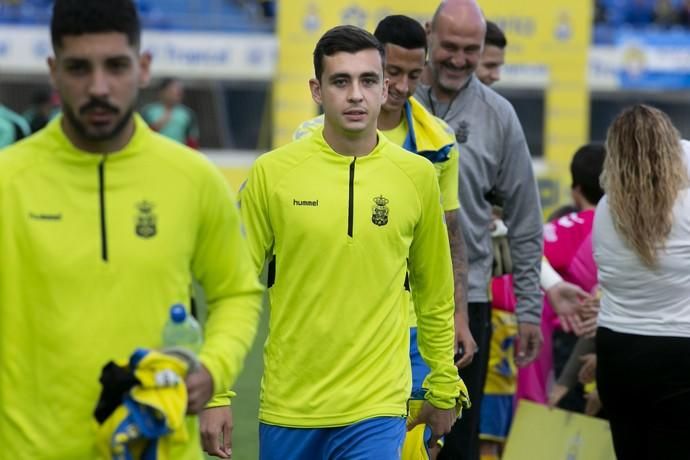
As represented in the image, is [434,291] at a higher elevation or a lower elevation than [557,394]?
higher

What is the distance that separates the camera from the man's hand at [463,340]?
6781 mm

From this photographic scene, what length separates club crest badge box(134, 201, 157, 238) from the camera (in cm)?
407

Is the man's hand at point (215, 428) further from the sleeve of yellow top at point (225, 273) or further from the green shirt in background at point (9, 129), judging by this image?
the green shirt in background at point (9, 129)

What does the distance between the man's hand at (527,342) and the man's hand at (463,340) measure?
2.60 ft

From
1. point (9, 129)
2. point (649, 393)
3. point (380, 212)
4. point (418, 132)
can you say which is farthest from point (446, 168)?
point (9, 129)

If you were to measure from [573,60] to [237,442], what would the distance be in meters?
19.7

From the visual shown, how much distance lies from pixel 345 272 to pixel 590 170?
323cm

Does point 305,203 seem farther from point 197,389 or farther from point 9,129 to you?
point 9,129

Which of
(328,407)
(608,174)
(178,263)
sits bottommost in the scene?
(328,407)

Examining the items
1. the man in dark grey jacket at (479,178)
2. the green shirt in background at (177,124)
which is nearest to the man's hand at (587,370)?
the man in dark grey jacket at (479,178)

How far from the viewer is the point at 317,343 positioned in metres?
5.64

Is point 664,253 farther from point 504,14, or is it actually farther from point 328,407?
point 504,14

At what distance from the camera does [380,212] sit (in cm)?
569

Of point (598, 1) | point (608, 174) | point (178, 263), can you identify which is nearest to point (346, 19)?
point (598, 1)
